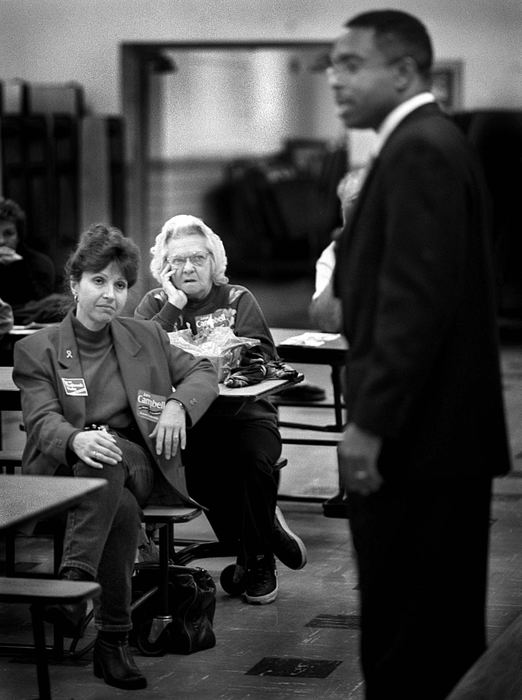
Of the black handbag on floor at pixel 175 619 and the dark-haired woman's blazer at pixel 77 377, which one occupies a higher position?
the dark-haired woman's blazer at pixel 77 377

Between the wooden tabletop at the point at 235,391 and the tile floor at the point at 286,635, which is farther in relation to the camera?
the wooden tabletop at the point at 235,391

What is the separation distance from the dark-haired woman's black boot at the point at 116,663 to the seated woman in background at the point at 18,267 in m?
2.71

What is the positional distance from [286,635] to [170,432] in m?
0.83

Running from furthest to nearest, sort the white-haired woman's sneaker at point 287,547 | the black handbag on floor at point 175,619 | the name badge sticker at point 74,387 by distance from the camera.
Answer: the white-haired woman's sneaker at point 287,547 → the black handbag on floor at point 175,619 → the name badge sticker at point 74,387

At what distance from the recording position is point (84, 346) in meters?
4.06

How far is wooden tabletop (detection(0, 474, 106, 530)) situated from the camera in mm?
2774

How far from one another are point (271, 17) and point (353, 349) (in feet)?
34.1

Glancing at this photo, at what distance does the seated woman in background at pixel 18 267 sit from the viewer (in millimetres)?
6352

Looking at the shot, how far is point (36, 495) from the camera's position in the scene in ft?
9.89

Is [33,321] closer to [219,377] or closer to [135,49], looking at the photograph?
[219,377]

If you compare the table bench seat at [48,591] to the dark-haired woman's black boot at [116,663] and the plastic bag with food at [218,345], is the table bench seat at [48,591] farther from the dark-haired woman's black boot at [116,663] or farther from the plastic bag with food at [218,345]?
the plastic bag with food at [218,345]

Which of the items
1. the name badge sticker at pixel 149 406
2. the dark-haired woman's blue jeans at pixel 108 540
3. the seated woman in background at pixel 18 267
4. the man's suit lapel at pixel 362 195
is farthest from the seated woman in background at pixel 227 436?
the man's suit lapel at pixel 362 195

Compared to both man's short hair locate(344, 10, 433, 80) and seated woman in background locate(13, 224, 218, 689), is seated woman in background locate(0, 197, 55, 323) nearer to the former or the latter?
seated woman in background locate(13, 224, 218, 689)

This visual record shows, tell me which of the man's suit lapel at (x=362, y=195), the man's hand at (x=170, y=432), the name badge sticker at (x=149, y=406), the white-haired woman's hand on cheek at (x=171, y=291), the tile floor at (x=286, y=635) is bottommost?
the tile floor at (x=286, y=635)
